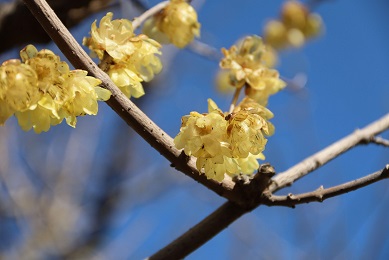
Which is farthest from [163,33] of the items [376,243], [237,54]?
[376,243]

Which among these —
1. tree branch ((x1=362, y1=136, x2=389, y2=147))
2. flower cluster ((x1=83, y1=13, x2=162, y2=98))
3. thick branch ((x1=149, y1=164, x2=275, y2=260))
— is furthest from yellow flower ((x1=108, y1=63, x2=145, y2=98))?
tree branch ((x1=362, y1=136, x2=389, y2=147))

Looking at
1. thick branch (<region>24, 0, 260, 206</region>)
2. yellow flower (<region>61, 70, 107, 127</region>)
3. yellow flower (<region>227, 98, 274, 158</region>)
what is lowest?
yellow flower (<region>61, 70, 107, 127</region>)

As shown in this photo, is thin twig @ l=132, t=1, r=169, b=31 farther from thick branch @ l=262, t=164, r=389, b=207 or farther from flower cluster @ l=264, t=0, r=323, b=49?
flower cluster @ l=264, t=0, r=323, b=49

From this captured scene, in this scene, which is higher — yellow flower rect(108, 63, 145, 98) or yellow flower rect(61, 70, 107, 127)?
yellow flower rect(108, 63, 145, 98)

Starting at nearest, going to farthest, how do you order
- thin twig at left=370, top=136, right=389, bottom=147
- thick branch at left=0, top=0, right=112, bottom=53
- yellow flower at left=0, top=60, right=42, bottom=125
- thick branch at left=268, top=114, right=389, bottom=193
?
yellow flower at left=0, top=60, right=42, bottom=125, thick branch at left=268, top=114, right=389, bottom=193, thin twig at left=370, top=136, right=389, bottom=147, thick branch at left=0, top=0, right=112, bottom=53

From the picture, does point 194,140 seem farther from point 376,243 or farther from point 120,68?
point 376,243

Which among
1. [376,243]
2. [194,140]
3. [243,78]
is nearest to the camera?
[194,140]

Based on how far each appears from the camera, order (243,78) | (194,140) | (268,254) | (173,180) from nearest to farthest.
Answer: (194,140) → (243,78) → (268,254) → (173,180)

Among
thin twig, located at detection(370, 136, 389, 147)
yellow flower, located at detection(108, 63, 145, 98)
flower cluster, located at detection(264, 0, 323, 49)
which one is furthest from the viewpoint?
flower cluster, located at detection(264, 0, 323, 49)
